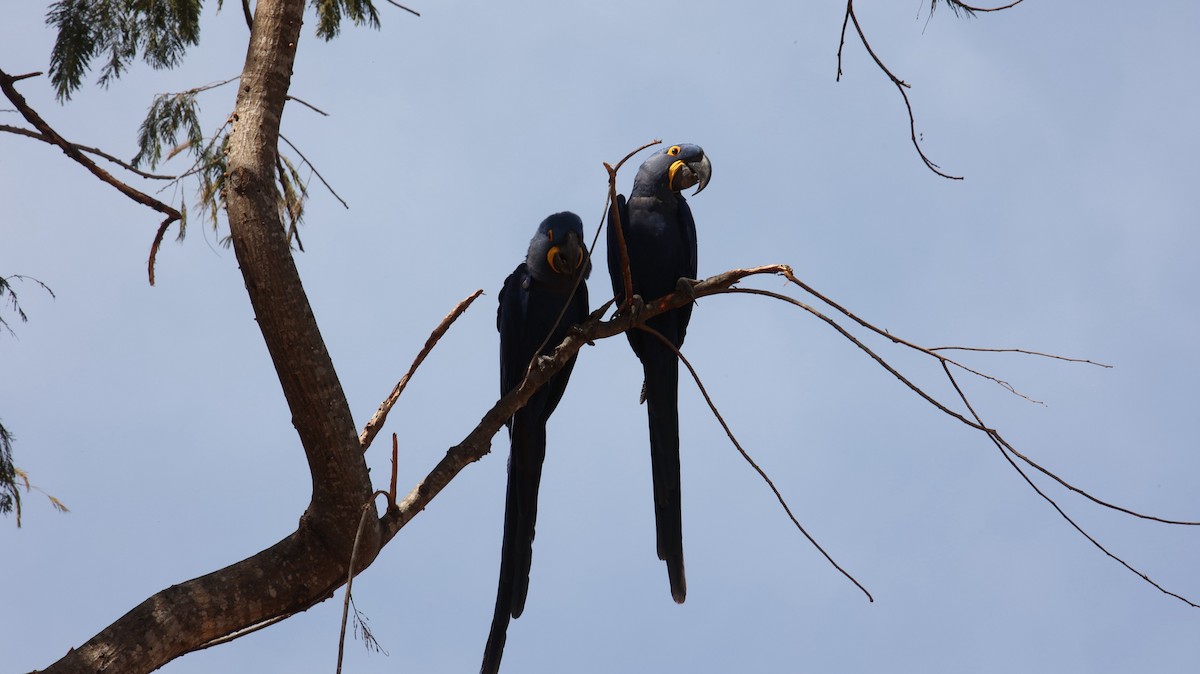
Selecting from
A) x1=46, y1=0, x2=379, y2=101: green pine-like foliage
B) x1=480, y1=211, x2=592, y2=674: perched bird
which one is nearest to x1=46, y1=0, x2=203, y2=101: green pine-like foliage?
x1=46, y1=0, x2=379, y2=101: green pine-like foliage

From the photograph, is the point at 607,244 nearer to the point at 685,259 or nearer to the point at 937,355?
the point at 685,259

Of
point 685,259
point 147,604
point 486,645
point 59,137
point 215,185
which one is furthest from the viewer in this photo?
point 685,259

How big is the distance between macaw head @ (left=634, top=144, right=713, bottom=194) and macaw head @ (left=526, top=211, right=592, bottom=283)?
396mm

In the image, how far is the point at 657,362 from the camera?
12.1 ft

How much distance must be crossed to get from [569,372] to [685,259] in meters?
0.63

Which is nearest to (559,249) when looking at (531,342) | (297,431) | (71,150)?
(531,342)

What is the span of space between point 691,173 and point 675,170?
0.08 metres

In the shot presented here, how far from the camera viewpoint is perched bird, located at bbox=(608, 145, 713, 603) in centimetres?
348

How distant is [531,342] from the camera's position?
12.7ft

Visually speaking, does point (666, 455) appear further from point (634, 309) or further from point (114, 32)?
point (114, 32)

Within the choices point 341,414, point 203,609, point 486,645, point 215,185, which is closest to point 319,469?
point 341,414

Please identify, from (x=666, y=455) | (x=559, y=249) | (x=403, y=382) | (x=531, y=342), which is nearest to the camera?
(x=403, y=382)

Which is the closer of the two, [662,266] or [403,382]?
[403,382]

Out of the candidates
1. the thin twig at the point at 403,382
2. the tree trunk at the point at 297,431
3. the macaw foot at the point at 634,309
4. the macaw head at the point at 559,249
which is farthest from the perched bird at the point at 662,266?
the tree trunk at the point at 297,431
